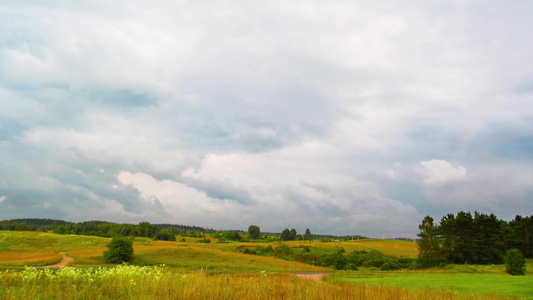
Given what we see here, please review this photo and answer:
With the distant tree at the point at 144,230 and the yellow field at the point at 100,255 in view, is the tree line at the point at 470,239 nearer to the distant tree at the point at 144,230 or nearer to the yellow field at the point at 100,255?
the yellow field at the point at 100,255

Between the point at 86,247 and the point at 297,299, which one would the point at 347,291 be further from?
the point at 86,247

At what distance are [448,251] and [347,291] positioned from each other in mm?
71998

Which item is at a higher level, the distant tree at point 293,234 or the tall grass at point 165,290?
the tall grass at point 165,290

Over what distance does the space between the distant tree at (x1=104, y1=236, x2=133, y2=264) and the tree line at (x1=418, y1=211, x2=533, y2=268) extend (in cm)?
5705

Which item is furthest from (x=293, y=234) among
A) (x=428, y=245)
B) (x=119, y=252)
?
(x=119, y=252)

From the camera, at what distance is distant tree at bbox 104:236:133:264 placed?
2201 inches

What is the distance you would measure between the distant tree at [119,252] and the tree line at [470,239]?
57.0 metres

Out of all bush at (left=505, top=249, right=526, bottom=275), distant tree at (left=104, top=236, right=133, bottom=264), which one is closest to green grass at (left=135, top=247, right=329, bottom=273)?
distant tree at (left=104, top=236, right=133, bottom=264)

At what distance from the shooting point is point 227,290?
24.4 feet

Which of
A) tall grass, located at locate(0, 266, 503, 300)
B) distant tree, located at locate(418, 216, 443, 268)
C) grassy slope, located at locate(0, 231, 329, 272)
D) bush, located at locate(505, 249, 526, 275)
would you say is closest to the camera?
tall grass, located at locate(0, 266, 503, 300)

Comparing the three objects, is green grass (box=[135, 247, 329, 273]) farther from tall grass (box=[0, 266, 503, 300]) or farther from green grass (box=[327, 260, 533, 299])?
tall grass (box=[0, 266, 503, 300])

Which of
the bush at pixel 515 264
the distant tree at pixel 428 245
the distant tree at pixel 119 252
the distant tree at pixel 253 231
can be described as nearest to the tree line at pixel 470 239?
the distant tree at pixel 428 245

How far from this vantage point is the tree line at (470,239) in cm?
6456

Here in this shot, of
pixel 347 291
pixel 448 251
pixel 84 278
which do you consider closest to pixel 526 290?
pixel 347 291
